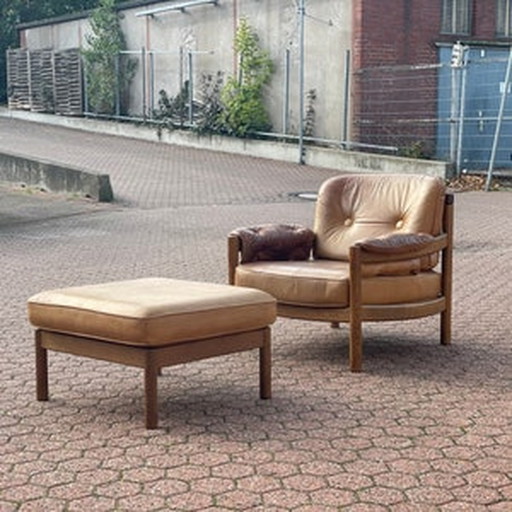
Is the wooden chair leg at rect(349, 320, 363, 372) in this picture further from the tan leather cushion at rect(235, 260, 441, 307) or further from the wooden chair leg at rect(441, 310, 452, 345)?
the wooden chair leg at rect(441, 310, 452, 345)

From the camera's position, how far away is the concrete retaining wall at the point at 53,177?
644 inches

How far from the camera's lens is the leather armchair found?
5875mm

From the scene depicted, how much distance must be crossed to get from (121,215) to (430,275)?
29.7 ft

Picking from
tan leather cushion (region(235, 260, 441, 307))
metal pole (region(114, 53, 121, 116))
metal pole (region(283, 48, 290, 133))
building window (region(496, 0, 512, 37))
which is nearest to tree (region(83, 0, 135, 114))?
metal pole (region(114, 53, 121, 116))

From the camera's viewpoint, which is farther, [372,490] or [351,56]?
[351,56]

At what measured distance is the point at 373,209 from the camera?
6812 millimetres

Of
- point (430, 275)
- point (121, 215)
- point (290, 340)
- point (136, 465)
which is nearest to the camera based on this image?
point (136, 465)


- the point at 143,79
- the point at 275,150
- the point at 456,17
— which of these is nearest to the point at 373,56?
the point at 456,17

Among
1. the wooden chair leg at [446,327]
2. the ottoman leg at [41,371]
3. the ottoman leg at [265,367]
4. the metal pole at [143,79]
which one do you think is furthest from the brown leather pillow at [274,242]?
the metal pole at [143,79]

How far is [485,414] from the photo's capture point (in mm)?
4934

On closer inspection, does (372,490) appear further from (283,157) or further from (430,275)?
(283,157)

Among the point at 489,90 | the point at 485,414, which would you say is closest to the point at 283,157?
the point at 489,90

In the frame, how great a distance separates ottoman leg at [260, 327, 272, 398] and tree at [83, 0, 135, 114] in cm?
Answer: 2499

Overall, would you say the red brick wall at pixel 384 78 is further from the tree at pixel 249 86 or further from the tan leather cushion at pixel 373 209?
the tan leather cushion at pixel 373 209
